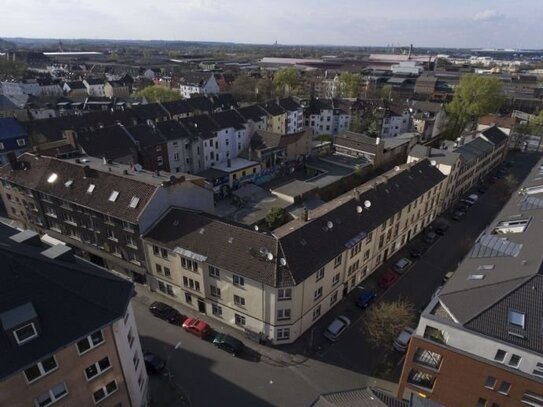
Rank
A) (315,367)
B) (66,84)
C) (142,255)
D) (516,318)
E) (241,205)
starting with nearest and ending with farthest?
(516,318), (315,367), (142,255), (241,205), (66,84)

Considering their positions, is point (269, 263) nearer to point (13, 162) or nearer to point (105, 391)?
point (105, 391)

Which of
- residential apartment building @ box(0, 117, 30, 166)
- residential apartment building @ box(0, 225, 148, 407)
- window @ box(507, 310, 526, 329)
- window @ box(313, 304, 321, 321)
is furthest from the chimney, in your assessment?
window @ box(507, 310, 526, 329)

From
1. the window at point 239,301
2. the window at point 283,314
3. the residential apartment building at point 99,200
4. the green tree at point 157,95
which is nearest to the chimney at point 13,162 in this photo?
the residential apartment building at point 99,200

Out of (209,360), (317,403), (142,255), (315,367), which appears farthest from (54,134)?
(317,403)

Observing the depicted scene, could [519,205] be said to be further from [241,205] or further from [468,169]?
[241,205]

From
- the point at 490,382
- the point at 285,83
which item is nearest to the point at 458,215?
the point at 490,382

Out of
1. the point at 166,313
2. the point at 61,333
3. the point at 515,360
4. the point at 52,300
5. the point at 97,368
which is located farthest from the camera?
the point at 166,313
